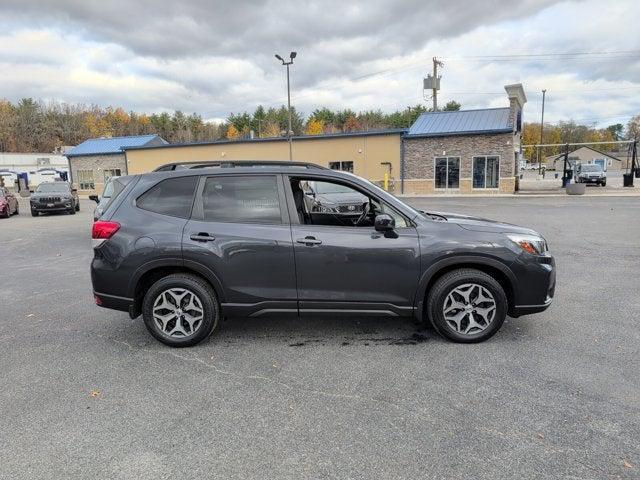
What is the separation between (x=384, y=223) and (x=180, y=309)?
2.15 m

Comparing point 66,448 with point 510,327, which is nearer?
point 66,448

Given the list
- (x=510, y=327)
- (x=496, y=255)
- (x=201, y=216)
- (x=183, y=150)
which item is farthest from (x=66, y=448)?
(x=183, y=150)

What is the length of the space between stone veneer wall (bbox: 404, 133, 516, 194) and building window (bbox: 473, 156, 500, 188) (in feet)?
0.85

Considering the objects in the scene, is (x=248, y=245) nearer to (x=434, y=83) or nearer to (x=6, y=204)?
(x=6, y=204)

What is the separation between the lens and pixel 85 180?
4406cm

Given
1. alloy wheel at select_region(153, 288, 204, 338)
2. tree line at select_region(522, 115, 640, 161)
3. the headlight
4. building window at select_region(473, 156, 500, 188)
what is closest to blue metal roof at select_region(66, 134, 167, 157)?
building window at select_region(473, 156, 500, 188)

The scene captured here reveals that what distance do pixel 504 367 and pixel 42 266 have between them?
860 centimetres

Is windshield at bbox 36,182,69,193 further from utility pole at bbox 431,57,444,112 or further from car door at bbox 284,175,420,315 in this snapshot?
utility pole at bbox 431,57,444,112

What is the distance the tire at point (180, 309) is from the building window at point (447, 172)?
28.6 m

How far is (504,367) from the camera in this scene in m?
3.93

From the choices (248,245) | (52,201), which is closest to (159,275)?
(248,245)

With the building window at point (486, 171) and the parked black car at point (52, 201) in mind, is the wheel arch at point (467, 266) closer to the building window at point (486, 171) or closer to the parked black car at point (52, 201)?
the parked black car at point (52, 201)

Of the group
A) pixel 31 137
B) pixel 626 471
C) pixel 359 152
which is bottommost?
pixel 626 471

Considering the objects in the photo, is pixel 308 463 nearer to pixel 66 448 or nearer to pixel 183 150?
pixel 66 448
